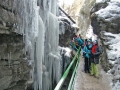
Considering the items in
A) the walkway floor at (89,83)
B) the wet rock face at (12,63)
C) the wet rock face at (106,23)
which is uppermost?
the wet rock face at (106,23)

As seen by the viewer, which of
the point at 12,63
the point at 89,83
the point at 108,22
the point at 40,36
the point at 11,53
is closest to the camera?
the point at 11,53

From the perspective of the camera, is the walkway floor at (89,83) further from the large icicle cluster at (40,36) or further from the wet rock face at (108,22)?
the wet rock face at (108,22)

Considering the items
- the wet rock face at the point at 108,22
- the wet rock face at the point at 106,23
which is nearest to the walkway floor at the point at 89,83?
the wet rock face at the point at 106,23

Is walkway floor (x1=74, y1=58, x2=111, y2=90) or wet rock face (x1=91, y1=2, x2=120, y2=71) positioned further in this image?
wet rock face (x1=91, y1=2, x2=120, y2=71)

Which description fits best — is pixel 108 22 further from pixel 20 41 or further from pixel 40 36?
pixel 20 41

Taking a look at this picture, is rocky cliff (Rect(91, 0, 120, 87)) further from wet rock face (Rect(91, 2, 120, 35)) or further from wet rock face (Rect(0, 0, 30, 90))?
wet rock face (Rect(0, 0, 30, 90))

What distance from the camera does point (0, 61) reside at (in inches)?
237

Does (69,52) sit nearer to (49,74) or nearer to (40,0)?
(49,74)

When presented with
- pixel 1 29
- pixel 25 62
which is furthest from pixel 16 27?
pixel 25 62

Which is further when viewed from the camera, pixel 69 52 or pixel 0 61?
pixel 69 52


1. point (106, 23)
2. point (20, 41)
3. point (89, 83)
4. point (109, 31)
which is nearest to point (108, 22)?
point (106, 23)

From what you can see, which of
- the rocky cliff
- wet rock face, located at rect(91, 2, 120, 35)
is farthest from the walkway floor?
wet rock face, located at rect(91, 2, 120, 35)

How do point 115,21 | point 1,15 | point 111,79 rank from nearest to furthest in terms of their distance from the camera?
point 1,15 → point 111,79 → point 115,21

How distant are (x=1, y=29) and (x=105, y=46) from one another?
295 inches
